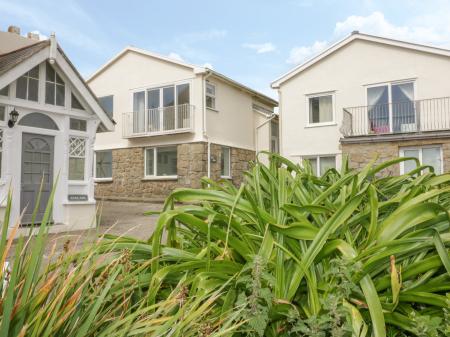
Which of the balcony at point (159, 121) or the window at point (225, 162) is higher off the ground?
the balcony at point (159, 121)

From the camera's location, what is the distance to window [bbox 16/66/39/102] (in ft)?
30.7

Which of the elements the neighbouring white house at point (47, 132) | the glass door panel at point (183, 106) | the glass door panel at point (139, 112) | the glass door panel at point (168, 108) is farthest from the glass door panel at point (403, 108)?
the glass door panel at point (139, 112)

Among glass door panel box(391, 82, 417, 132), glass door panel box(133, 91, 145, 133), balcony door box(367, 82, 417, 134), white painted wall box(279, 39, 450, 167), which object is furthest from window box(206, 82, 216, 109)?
glass door panel box(391, 82, 417, 132)

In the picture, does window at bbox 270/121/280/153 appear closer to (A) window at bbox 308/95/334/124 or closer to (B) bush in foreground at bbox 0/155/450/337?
(A) window at bbox 308/95/334/124

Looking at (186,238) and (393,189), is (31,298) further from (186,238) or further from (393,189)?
(393,189)

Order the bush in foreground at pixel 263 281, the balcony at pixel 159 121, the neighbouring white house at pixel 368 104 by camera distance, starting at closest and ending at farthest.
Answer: the bush in foreground at pixel 263 281
the neighbouring white house at pixel 368 104
the balcony at pixel 159 121

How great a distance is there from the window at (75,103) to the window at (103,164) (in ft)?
35.4

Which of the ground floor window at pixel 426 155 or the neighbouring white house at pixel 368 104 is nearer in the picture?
the ground floor window at pixel 426 155

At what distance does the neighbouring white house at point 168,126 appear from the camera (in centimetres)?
1823

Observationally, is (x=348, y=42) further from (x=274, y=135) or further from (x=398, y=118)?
(x=274, y=135)

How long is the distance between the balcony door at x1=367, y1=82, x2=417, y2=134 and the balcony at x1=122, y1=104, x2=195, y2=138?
27.1 ft

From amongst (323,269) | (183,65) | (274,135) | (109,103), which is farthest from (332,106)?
(323,269)

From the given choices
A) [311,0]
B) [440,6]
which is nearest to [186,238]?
[311,0]

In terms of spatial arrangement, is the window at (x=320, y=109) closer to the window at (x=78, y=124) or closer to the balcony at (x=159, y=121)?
the balcony at (x=159, y=121)
